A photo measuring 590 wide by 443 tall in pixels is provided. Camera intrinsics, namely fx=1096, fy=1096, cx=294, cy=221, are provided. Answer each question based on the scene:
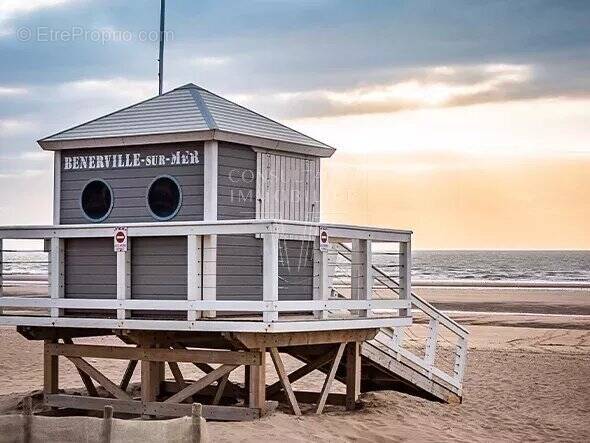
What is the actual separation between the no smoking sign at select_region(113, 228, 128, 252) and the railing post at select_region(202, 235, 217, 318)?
1.14 m

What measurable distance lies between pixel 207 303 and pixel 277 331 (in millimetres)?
984

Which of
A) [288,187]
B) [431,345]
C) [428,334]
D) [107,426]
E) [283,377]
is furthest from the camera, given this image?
[428,334]

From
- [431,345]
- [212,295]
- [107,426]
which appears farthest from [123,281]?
[431,345]

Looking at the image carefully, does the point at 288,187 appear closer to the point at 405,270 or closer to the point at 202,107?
the point at 202,107

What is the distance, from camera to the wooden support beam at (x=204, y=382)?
46.2ft

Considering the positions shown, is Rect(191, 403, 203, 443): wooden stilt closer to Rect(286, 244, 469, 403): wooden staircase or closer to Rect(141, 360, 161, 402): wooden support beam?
Rect(141, 360, 161, 402): wooden support beam

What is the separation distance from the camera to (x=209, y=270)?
1395 centimetres

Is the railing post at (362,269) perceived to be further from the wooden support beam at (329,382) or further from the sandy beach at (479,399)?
the sandy beach at (479,399)

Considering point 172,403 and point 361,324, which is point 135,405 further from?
point 361,324

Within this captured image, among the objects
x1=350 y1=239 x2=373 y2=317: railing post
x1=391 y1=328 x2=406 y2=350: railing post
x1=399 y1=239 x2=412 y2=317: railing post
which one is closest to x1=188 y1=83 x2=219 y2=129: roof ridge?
x1=350 y1=239 x2=373 y2=317: railing post

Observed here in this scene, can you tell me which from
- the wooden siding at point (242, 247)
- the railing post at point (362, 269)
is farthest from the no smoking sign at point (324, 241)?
the wooden siding at point (242, 247)

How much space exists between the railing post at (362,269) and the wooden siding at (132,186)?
6.99ft

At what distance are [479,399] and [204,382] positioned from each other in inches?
240

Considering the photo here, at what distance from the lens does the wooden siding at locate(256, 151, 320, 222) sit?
49.8ft
